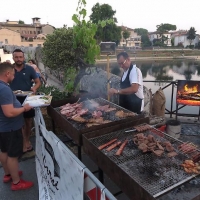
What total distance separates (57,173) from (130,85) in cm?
242

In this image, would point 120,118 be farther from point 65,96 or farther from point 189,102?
point 189,102

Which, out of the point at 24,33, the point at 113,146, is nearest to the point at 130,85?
the point at 113,146

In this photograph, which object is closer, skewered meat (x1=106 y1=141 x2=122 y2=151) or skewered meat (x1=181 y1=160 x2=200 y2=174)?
skewered meat (x1=181 y1=160 x2=200 y2=174)

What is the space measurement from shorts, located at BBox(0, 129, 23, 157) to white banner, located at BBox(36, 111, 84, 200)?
0.42 meters

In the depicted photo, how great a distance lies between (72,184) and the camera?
2088 millimetres

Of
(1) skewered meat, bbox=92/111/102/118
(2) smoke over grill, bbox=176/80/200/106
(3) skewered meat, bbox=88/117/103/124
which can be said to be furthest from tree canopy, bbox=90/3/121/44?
(3) skewered meat, bbox=88/117/103/124

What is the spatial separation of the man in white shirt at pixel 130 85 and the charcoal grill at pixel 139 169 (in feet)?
4.17

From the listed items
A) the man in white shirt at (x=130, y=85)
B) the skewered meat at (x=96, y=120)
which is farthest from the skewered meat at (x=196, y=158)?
the man in white shirt at (x=130, y=85)

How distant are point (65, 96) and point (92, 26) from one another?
7.21ft

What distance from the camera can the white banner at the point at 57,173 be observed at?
1990mm

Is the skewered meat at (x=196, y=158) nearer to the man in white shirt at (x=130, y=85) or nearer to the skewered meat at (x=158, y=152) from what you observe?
the skewered meat at (x=158, y=152)

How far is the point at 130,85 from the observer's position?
4.11m

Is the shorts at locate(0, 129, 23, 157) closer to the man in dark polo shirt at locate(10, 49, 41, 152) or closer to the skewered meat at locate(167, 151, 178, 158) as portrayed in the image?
the man in dark polo shirt at locate(10, 49, 41, 152)

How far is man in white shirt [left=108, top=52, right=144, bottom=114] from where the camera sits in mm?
3906
